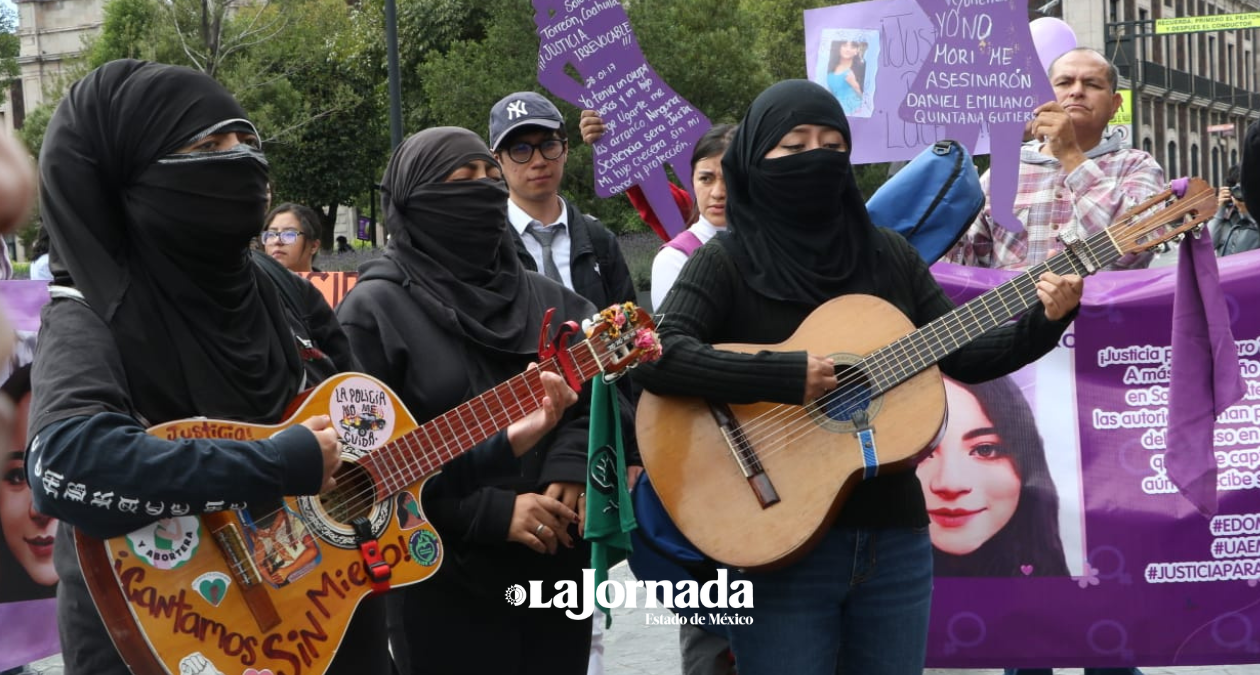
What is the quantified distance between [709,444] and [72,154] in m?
1.64

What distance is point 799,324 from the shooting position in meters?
3.51

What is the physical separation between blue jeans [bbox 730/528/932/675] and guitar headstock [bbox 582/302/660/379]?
618mm

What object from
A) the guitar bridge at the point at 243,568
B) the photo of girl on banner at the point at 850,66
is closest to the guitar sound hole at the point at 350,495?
the guitar bridge at the point at 243,568

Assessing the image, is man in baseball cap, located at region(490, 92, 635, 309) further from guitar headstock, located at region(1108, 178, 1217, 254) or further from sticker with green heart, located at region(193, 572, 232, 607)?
sticker with green heart, located at region(193, 572, 232, 607)

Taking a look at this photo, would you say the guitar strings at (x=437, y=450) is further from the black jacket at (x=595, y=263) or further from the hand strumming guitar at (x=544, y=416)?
the black jacket at (x=595, y=263)

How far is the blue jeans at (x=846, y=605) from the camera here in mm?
3318

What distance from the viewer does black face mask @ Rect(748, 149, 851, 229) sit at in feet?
11.2

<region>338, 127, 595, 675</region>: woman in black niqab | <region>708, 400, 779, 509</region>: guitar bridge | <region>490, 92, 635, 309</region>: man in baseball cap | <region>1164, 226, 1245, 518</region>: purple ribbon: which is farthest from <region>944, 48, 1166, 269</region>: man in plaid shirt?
<region>338, 127, 595, 675</region>: woman in black niqab

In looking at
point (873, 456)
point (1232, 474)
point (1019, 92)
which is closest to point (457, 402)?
point (873, 456)

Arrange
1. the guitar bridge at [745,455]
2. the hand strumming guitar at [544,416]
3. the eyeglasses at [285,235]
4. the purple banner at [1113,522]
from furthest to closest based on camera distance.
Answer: the eyeglasses at [285,235] < the purple banner at [1113,522] < the guitar bridge at [745,455] < the hand strumming guitar at [544,416]

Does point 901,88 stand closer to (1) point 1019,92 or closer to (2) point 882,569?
(1) point 1019,92

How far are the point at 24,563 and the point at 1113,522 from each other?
4.11 metres

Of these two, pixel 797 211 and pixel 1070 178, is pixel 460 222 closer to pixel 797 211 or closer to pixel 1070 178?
pixel 797 211

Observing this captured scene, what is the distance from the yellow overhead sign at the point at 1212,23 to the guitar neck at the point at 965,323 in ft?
122
